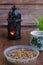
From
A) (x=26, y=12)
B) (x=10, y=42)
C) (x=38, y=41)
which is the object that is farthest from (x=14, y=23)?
(x=26, y=12)

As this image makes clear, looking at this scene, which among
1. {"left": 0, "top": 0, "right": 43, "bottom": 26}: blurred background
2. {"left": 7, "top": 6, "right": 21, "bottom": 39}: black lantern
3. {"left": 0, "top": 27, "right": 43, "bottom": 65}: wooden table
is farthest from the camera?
{"left": 0, "top": 0, "right": 43, "bottom": 26}: blurred background

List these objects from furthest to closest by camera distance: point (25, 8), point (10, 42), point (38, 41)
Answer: point (25, 8)
point (10, 42)
point (38, 41)

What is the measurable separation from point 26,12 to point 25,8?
34mm

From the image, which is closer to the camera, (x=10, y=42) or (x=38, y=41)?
(x=38, y=41)

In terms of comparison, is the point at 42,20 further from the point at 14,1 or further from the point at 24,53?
the point at 14,1

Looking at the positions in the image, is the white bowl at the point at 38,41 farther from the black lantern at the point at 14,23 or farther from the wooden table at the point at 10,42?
the black lantern at the point at 14,23

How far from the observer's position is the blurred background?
1.62 m

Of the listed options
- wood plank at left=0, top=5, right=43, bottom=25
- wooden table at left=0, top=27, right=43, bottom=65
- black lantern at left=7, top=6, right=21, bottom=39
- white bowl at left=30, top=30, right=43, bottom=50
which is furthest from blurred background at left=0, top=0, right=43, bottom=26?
white bowl at left=30, top=30, right=43, bottom=50

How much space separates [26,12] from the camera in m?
1.64

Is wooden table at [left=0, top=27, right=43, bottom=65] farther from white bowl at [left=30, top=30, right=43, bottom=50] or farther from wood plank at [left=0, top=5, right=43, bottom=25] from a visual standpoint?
wood plank at [left=0, top=5, right=43, bottom=25]

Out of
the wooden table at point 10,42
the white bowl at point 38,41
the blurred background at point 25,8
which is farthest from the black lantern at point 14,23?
the blurred background at point 25,8

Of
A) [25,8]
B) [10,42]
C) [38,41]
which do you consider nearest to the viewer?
[38,41]

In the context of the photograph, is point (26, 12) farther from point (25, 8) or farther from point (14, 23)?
point (14, 23)

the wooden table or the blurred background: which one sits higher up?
the blurred background
